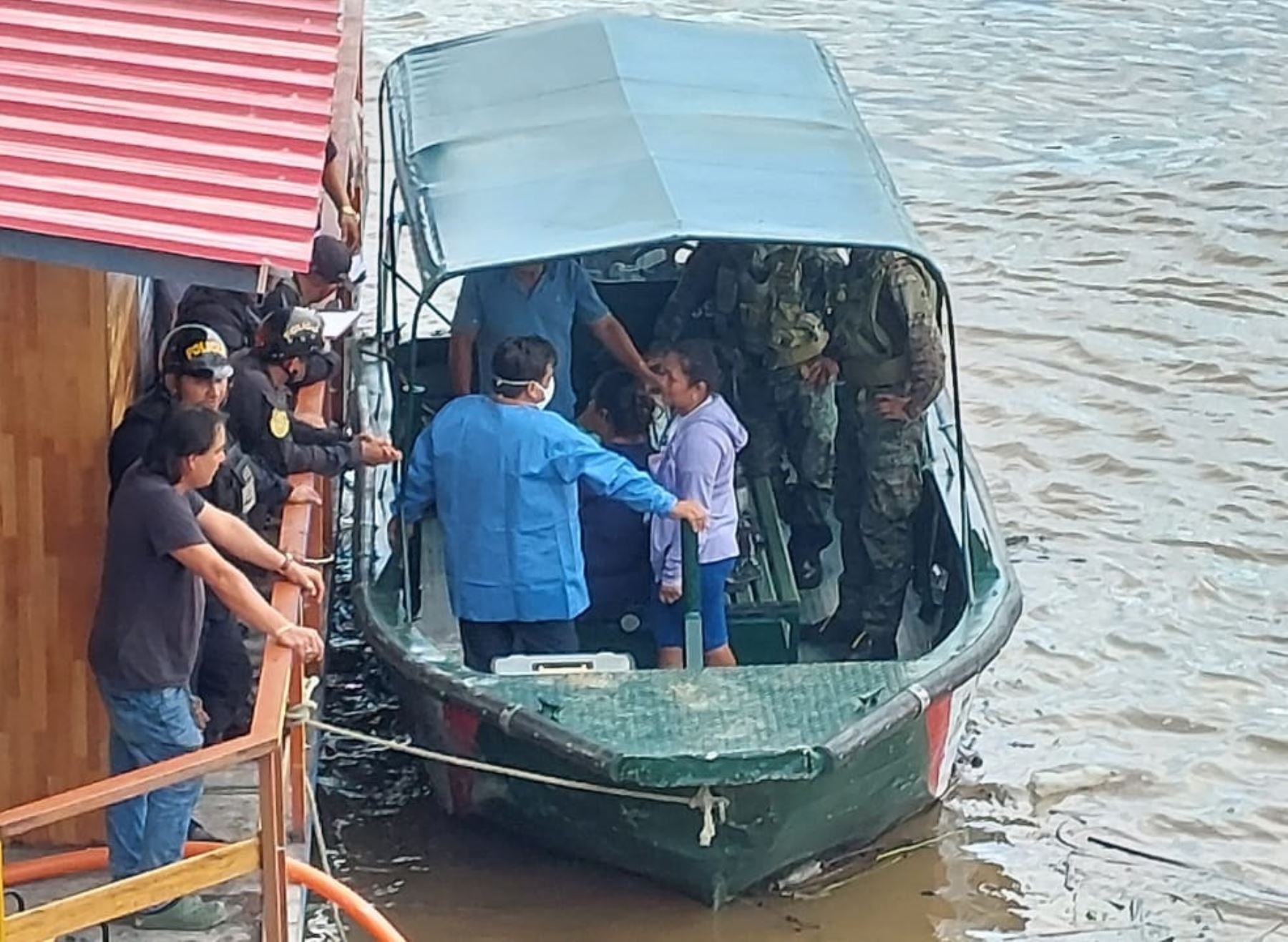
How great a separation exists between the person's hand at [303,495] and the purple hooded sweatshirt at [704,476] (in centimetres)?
151

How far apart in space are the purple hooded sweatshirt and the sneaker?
2652 mm

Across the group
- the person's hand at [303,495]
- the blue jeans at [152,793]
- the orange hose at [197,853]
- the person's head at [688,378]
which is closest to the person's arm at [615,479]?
Result: the person's head at [688,378]

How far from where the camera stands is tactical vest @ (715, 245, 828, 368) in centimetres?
1005

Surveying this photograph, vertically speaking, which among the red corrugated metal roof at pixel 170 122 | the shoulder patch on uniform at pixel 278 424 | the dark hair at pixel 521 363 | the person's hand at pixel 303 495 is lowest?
the person's hand at pixel 303 495

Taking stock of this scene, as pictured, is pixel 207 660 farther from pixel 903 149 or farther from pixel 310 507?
pixel 903 149

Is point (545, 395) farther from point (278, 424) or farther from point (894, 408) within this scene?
point (894, 408)

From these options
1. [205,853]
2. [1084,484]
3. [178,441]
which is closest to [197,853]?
[205,853]

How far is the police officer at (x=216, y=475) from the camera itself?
7.00m

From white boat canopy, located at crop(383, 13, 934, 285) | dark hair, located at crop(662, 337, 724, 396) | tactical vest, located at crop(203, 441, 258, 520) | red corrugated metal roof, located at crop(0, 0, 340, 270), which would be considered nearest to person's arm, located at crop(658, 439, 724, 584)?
dark hair, located at crop(662, 337, 724, 396)

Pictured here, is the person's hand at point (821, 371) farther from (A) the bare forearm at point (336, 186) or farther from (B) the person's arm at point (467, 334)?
(A) the bare forearm at point (336, 186)

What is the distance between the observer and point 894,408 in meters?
9.77

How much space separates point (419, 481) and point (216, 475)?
1.59 metres

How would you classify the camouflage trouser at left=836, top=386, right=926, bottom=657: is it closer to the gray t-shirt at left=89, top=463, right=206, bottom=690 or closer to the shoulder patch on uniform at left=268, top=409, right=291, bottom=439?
the shoulder patch on uniform at left=268, top=409, right=291, bottom=439

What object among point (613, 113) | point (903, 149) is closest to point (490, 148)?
point (613, 113)
